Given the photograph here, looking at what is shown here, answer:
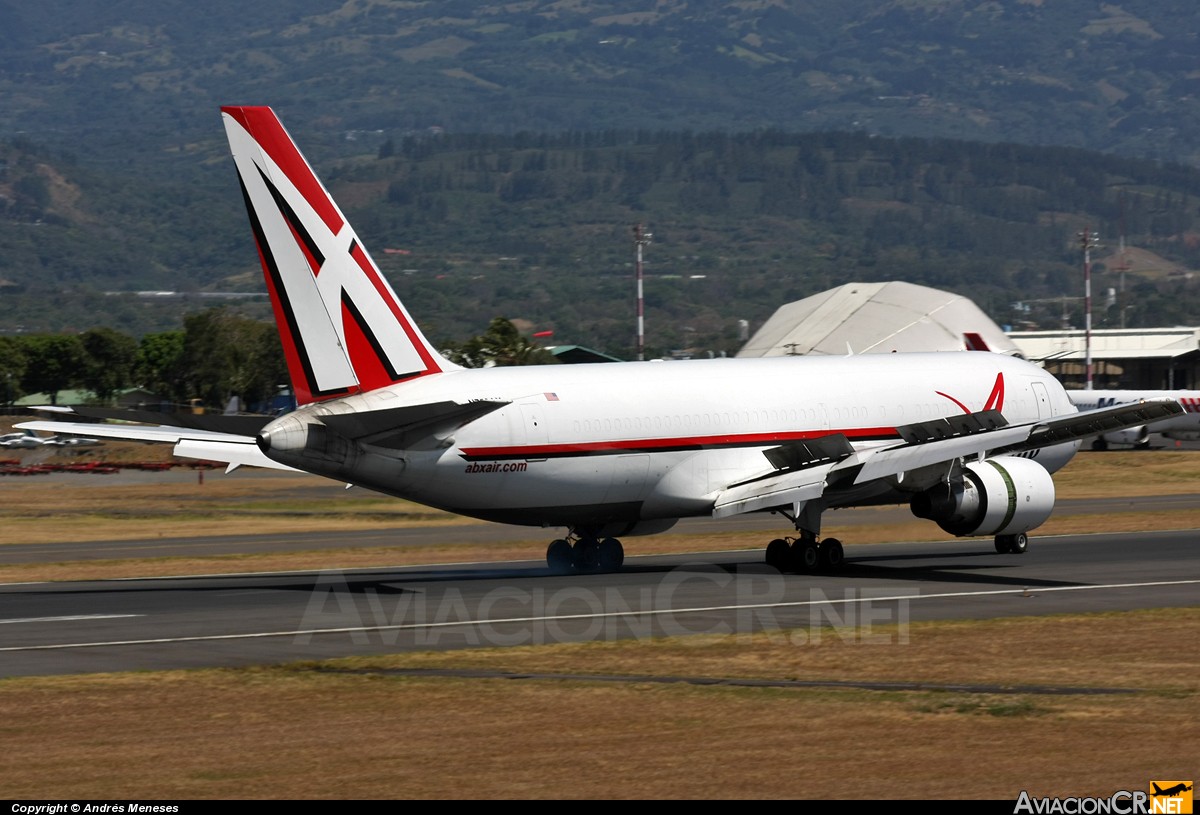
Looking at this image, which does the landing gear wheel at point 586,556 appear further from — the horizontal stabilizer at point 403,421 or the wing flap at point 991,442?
the wing flap at point 991,442

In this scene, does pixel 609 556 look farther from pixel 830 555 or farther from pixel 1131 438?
pixel 1131 438

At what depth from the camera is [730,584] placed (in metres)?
38.1

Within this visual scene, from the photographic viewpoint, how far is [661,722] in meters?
21.5

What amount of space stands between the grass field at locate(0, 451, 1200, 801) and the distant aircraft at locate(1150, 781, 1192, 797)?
1.28 ft

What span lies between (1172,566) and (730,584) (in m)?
10.9

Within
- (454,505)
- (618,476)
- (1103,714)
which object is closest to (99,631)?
(454,505)

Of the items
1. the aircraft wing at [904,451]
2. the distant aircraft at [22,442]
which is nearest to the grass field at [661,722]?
the aircraft wing at [904,451]

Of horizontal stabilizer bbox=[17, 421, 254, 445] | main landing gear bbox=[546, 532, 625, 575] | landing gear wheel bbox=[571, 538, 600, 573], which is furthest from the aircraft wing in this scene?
horizontal stabilizer bbox=[17, 421, 254, 445]

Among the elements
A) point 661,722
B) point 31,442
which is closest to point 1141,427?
point 31,442

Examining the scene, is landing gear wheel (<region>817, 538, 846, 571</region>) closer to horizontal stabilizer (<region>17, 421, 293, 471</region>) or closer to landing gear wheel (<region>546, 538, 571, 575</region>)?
landing gear wheel (<region>546, 538, 571, 575</region>)

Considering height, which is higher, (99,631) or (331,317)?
(331,317)

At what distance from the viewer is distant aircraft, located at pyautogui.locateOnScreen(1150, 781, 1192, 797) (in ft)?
54.7

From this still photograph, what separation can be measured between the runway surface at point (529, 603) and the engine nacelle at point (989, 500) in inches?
44.1
